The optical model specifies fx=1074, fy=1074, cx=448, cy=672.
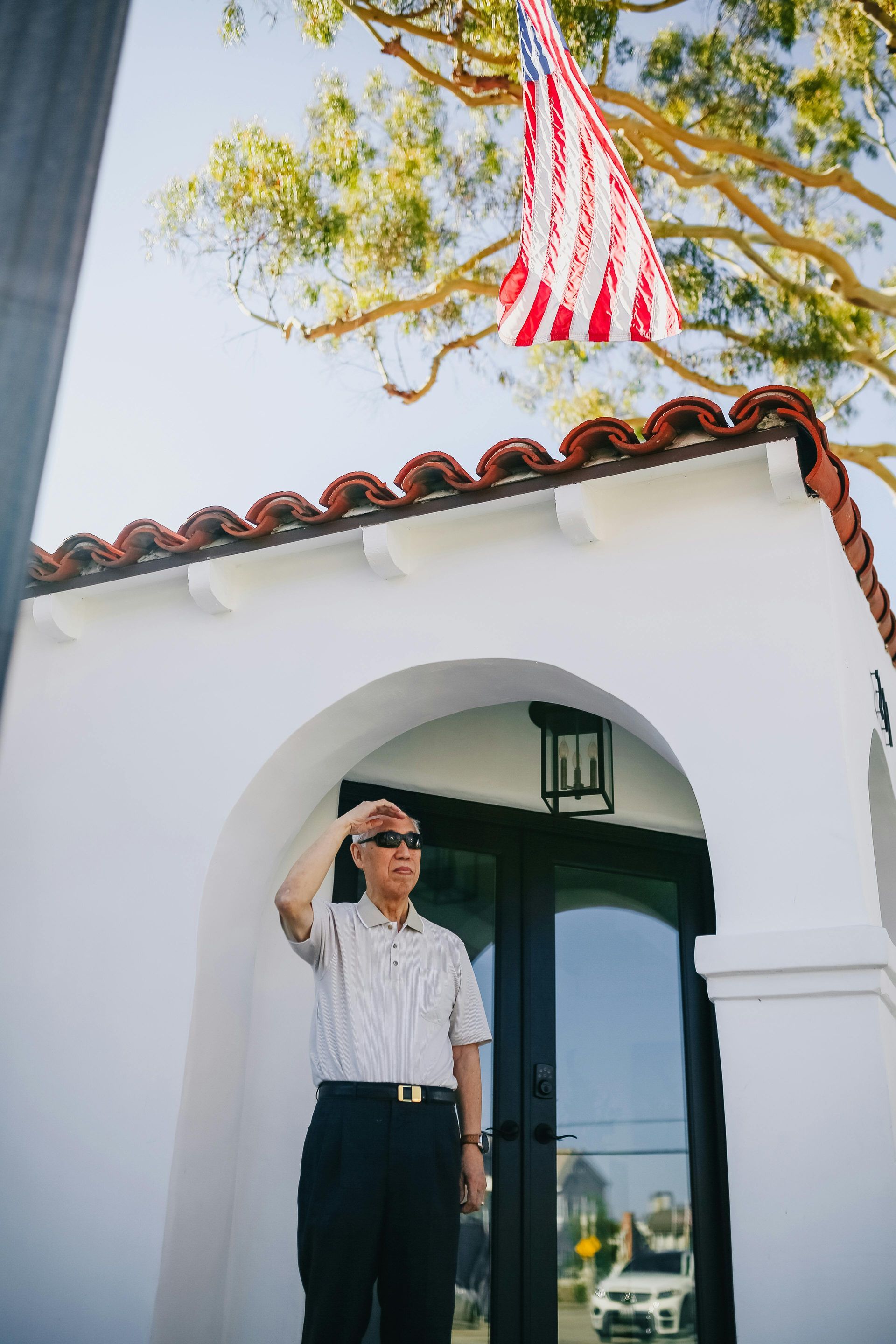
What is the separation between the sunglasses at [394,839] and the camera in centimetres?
369

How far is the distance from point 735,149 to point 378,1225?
8068mm

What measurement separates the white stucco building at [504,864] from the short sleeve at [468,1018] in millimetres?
831

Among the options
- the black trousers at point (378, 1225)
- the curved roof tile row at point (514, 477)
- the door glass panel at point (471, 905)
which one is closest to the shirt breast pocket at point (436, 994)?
the black trousers at point (378, 1225)

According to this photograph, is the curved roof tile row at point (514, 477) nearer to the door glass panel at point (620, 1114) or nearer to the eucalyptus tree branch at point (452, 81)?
the door glass panel at point (620, 1114)

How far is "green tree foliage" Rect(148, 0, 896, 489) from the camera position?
827 cm

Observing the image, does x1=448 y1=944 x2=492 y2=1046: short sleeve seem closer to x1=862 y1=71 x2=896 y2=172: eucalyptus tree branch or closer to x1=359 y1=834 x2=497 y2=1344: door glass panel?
x1=359 y1=834 x2=497 y2=1344: door glass panel

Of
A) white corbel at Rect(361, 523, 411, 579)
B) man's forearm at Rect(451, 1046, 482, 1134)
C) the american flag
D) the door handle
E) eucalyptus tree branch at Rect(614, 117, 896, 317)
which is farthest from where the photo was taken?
eucalyptus tree branch at Rect(614, 117, 896, 317)

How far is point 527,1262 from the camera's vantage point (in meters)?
4.41

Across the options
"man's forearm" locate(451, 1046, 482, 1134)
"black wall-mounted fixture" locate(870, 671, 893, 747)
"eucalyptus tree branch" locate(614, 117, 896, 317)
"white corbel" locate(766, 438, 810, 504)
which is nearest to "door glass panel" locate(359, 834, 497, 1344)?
"man's forearm" locate(451, 1046, 482, 1134)

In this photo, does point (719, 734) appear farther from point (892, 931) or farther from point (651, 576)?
point (892, 931)

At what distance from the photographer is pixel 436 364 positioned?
9289mm

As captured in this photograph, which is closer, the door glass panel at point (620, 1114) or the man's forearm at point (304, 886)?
the man's forearm at point (304, 886)

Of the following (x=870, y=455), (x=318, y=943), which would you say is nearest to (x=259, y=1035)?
(x=318, y=943)

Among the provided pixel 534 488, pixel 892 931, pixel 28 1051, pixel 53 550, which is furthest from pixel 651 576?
pixel 28 1051
